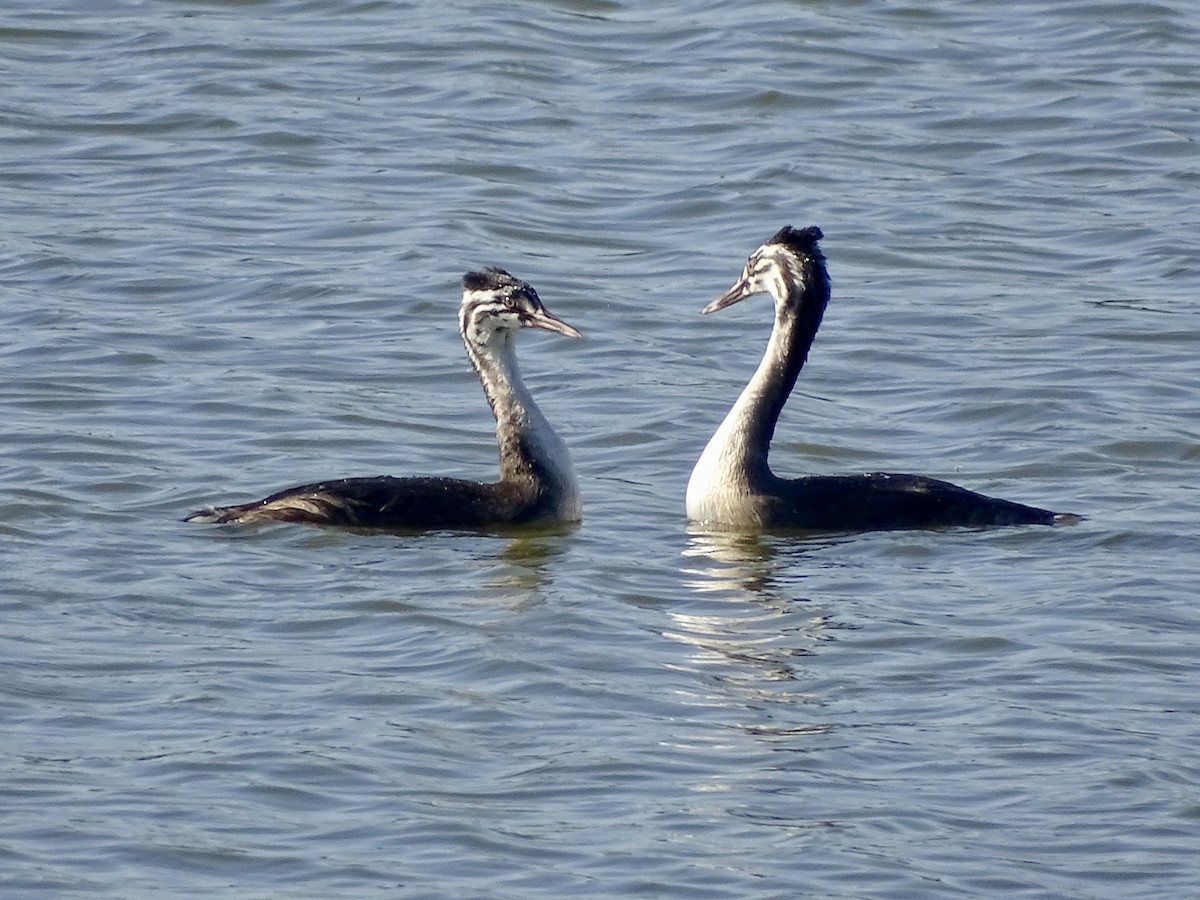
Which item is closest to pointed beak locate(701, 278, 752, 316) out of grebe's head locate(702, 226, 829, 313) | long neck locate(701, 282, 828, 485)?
grebe's head locate(702, 226, 829, 313)

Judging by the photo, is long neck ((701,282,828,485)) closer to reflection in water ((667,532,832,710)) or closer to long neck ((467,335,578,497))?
reflection in water ((667,532,832,710))

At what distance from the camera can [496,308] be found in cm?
1242

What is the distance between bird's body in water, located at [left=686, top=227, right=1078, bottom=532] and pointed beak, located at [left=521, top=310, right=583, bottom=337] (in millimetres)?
884

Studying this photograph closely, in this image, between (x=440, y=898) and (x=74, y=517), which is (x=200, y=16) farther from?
(x=440, y=898)

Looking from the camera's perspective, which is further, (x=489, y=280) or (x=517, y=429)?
(x=489, y=280)

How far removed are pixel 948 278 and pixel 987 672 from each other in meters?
7.61

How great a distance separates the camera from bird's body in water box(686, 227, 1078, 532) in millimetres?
11742

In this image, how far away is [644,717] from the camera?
356 inches

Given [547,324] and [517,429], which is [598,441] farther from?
[547,324]

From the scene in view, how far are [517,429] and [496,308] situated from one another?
2.05 ft

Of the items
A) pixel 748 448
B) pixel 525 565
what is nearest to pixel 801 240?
pixel 748 448

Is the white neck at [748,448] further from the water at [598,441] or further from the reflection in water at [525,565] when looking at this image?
the reflection in water at [525,565]

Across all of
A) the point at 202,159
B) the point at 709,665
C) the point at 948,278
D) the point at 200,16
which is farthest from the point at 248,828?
the point at 200,16

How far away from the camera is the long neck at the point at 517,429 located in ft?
39.5
